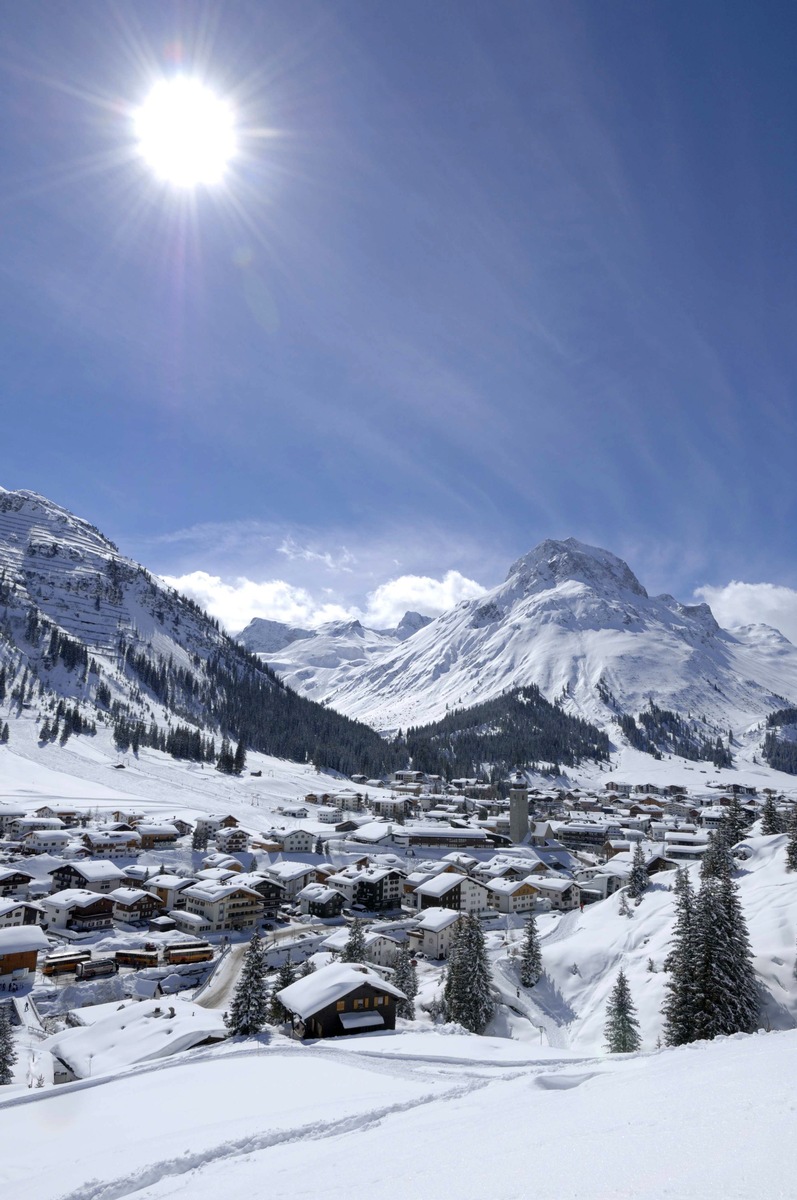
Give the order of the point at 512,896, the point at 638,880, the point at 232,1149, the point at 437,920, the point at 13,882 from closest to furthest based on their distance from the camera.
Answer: the point at 232,1149, the point at 437,920, the point at 13,882, the point at 638,880, the point at 512,896

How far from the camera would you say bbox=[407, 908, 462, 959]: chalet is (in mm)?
57156

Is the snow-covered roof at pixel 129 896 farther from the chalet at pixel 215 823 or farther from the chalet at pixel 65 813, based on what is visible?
the chalet at pixel 65 813

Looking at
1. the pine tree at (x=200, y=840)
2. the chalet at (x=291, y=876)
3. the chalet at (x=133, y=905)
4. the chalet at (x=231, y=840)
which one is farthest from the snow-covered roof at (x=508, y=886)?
the pine tree at (x=200, y=840)

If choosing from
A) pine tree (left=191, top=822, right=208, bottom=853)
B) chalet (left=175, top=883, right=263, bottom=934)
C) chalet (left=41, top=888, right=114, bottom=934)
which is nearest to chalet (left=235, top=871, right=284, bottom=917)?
chalet (left=175, top=883, right=263, bottom=934)


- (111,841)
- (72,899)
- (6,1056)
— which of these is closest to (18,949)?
(72,899)

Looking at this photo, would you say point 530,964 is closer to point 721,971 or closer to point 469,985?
point 469,985

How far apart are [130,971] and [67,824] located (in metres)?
46.8

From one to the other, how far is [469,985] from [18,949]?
33.0 meters

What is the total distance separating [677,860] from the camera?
298 ft

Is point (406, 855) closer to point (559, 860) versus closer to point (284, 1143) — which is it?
point (559, 860)

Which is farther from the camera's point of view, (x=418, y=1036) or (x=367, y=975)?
(x=367, y=975)

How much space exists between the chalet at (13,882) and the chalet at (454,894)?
41969 millimetres

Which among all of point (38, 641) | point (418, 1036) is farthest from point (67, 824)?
point (38, 641)

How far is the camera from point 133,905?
62344 mm
